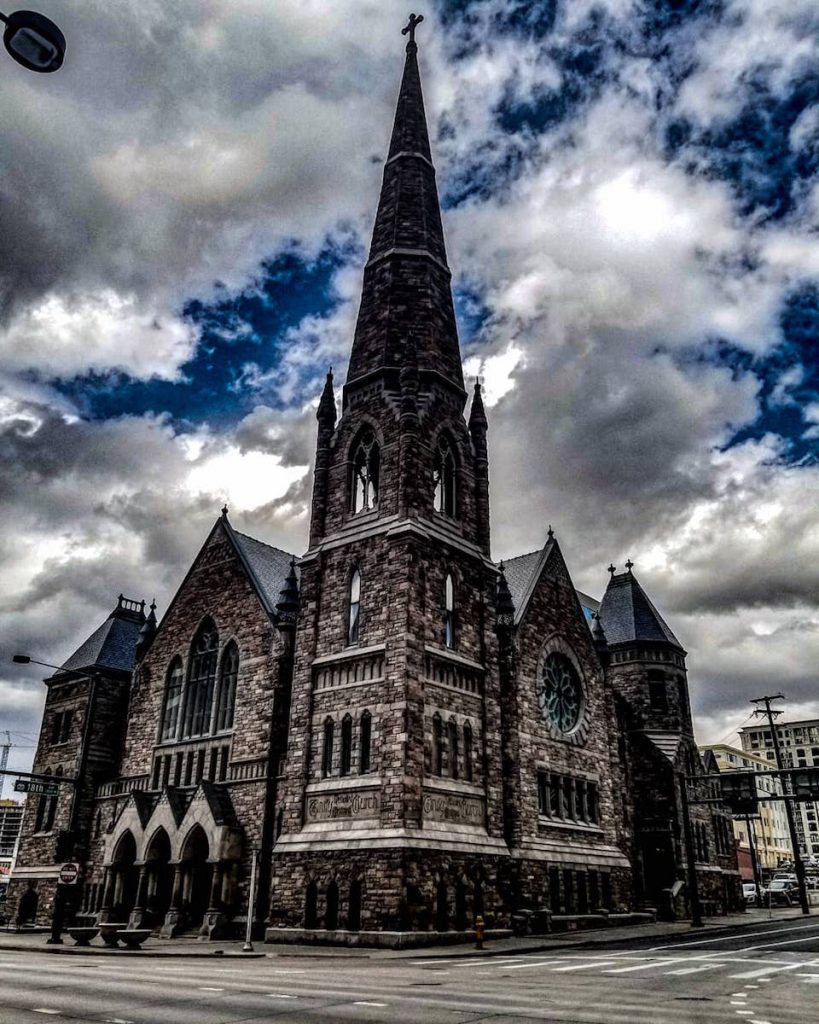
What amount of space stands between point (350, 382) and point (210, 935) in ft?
71.1

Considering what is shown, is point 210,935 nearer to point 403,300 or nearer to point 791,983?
point 791,983

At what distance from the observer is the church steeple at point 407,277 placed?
37.7m

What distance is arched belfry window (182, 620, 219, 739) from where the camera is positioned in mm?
37188

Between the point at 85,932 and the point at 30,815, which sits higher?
the point at 30,815

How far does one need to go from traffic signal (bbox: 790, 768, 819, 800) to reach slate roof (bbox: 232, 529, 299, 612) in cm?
2307

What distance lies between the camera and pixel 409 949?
Answer: 2536 centimetres

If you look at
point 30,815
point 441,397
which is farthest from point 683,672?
point 30,815

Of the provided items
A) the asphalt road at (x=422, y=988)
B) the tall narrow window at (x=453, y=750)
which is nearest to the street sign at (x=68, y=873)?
the asphalt road at (x=422, y=988)

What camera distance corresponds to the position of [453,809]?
29984 mm

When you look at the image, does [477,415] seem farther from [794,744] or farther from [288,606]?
[794,744]

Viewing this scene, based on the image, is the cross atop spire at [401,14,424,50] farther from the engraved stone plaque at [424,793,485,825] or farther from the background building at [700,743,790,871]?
the background building at [700,743,790,871]

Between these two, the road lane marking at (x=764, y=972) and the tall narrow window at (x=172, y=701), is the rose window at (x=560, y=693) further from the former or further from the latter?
the road lane marking at (x=764, y=972)

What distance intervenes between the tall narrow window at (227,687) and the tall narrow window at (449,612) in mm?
9391

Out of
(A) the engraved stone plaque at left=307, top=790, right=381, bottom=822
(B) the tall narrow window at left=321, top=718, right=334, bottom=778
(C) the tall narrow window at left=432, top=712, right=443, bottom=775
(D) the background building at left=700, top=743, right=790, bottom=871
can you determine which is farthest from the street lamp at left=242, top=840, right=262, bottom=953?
(D) the background building at left=700, top=743, right=790, bottom=871
